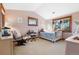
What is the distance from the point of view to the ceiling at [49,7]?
1835mm

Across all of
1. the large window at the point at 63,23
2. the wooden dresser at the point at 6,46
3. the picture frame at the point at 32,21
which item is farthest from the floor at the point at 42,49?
the picture frame at the point at 32,21

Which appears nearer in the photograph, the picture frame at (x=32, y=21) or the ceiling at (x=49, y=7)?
the ceiling at (x=49, y=7)

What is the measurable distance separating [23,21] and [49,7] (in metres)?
0.56

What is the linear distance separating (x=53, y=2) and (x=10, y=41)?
1.05 metres

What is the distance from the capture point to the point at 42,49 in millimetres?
1930

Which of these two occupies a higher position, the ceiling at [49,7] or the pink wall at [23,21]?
the ceiling at [49,7]

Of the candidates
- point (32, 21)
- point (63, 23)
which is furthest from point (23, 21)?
point (63, 23)

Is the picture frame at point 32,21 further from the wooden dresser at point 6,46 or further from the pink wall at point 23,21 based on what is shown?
the wooden dresser at point 6,46

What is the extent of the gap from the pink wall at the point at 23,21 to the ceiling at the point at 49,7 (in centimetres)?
8

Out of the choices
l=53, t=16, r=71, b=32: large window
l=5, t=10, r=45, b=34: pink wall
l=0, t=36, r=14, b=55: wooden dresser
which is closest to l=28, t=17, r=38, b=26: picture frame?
l=5, t=10, r=45, b=34: pink wall

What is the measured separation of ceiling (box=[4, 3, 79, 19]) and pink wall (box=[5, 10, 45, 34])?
76 mm

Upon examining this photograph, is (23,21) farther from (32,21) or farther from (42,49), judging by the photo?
(42,49)

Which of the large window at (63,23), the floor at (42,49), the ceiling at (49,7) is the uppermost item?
the ceiling at (49,7)

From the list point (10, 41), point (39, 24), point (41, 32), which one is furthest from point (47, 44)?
point (10, 41)
